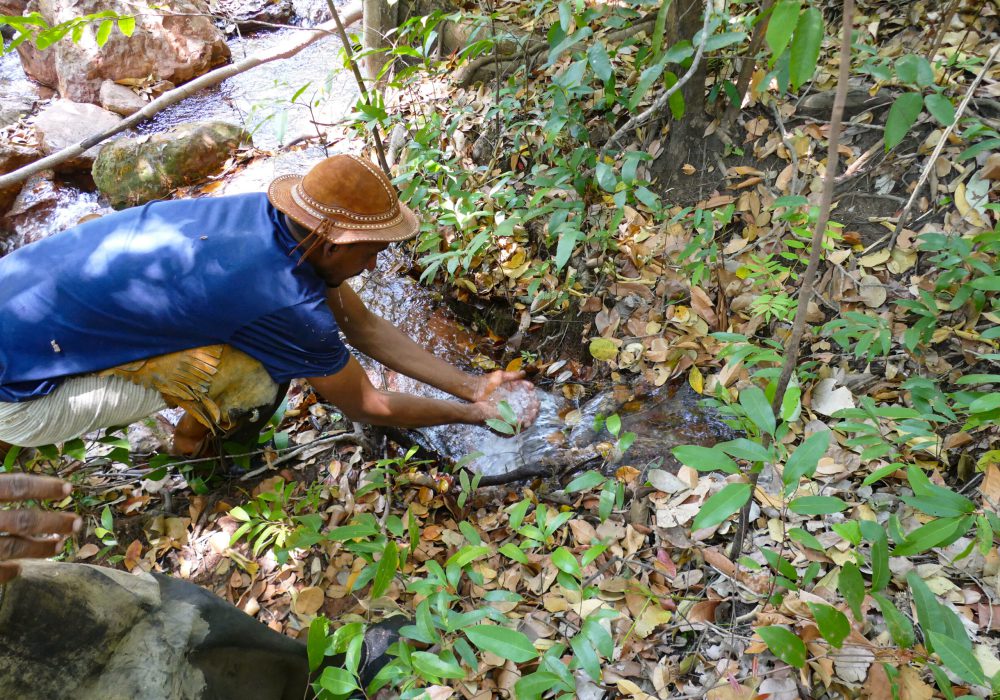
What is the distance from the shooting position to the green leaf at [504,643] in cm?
150

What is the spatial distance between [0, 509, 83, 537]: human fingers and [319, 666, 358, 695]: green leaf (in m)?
0.68

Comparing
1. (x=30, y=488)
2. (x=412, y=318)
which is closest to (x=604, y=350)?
(x=412, y=318)

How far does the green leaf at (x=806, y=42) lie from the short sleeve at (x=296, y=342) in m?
1.62

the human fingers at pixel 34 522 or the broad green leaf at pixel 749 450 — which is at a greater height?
the broad green leaf at pixel 749 450

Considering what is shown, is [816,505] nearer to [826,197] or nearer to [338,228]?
[826,197]

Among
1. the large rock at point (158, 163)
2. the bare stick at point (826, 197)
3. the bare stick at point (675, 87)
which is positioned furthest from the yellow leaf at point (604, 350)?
the large rock at point (158, 163)

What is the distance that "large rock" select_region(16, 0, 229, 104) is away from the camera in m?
7.09

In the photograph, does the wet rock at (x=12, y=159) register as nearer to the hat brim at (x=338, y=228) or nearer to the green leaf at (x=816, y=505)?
the hat brim at (x=338, y=228)

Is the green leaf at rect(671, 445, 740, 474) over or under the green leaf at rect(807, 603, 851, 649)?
over

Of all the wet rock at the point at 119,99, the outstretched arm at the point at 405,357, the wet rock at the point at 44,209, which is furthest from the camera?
the wet rock at the point at 119,99

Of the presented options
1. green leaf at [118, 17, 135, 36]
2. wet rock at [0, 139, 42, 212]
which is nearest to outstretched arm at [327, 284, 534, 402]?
green leaf at [118, 17, 135, 36]

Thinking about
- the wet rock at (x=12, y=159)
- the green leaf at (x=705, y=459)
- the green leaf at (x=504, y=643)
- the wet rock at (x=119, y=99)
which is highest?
the green leaf at (x=705, y=459)

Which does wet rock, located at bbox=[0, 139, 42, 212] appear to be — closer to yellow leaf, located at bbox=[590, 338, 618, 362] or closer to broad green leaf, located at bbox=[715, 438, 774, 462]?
yellow leaf, located at bbox=[590, 338, 618, 362]

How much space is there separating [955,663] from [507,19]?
456 cm
